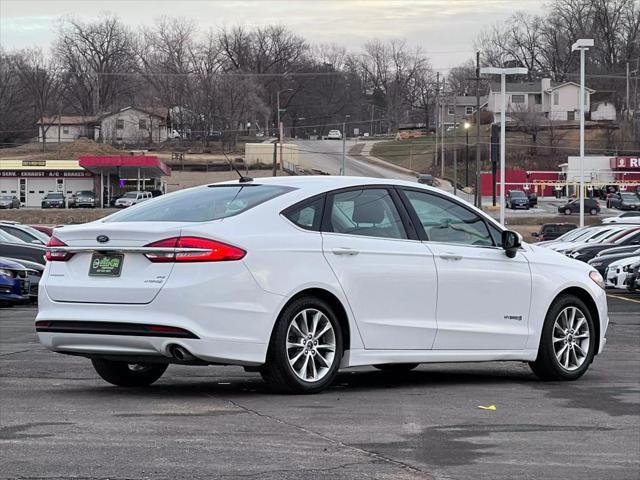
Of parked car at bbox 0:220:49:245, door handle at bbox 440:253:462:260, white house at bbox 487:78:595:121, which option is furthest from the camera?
white house at bbox 487:78:595:121

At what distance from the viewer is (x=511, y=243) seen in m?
9.26

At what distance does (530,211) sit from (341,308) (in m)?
74.7

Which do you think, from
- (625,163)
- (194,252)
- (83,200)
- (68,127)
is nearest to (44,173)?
(83,200)

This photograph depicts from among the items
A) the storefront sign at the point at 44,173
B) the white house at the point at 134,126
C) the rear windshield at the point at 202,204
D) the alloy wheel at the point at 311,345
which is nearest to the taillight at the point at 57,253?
the rear windshield at the point at 202,204

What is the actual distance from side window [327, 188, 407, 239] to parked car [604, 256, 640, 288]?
16276mm

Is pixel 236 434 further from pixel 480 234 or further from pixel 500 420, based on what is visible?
pixel 480 234

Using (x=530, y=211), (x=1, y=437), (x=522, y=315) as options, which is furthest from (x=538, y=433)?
(x=530, y=211)

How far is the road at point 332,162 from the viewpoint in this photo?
109 metres

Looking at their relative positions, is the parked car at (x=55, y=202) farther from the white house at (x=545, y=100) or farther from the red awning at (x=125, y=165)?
the white house at (x=545, y=100)

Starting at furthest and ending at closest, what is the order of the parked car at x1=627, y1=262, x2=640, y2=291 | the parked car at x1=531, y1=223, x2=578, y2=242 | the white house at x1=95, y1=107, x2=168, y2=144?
1. the white house at x1=95, y1=107, x2=168, y2=144
2. the parked car at x1=531, y1=223, x2=578, y2=242
3. the parked car at x1=627, y1=262, x2=640, y2=291

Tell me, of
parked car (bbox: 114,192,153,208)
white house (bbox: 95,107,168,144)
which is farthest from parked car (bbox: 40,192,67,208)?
white house (bbox: 95,107,168,144)

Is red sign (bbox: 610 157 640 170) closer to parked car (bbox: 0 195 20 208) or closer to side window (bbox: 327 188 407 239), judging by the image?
parked car (bbox: 0 195 20 208)

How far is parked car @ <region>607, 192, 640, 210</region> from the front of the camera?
82.9 m

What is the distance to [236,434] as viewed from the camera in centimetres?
641
